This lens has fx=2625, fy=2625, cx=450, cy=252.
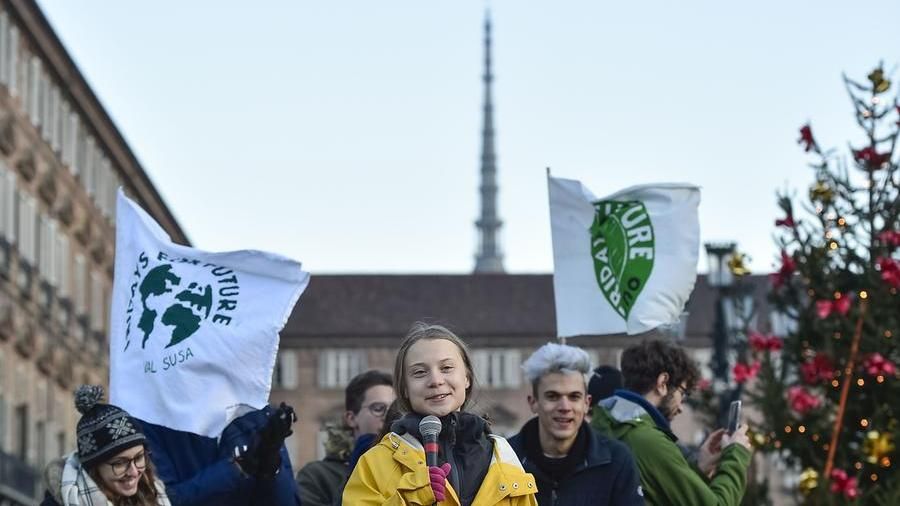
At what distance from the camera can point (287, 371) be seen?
11094 cm

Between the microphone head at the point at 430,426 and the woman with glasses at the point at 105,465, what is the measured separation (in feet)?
6.72

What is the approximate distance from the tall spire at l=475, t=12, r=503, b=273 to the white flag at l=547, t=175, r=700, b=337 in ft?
477

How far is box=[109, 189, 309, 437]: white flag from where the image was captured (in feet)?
33.6

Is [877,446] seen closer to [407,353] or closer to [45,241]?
[407,353]

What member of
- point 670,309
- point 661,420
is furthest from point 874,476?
point 661,420

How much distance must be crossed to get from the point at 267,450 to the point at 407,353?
6.74 ft

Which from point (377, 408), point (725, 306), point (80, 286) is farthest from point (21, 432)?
point (377, 408)

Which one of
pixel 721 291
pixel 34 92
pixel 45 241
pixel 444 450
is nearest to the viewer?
pixel 444 450

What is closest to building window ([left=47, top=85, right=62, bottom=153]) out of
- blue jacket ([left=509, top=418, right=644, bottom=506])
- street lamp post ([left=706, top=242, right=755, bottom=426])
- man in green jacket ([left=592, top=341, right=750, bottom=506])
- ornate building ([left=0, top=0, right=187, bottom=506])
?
ornate building ([left=0, top=0, right=187, bottom=506])

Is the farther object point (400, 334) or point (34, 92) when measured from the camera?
point (400, 334)

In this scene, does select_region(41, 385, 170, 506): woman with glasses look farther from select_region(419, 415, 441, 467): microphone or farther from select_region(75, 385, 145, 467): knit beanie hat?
select_region(419, 415, 441, 467): microphone

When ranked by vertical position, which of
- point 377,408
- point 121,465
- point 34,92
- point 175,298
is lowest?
point 121,465

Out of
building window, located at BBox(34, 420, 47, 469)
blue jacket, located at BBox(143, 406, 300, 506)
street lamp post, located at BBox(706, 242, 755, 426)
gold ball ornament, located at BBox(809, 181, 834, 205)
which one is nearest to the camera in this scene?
blue jacket, located at BBox(143, 406, 300, 506)

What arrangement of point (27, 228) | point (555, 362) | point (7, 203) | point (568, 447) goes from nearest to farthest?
point (568, 447) < point (555, 362) < point (7, 203) < point (27, 228)
